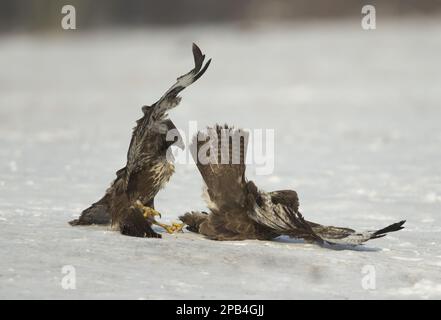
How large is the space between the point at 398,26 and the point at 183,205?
1762 centimetres

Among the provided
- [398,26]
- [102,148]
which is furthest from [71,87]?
[398,26]

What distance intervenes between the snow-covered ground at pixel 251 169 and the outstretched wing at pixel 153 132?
1.27ft

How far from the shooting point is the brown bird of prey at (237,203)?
14.5 feet

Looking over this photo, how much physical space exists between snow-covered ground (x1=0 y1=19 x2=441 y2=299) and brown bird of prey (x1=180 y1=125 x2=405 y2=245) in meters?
0.10

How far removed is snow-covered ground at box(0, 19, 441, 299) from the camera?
3.93 m

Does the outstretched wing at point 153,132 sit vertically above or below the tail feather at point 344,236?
above

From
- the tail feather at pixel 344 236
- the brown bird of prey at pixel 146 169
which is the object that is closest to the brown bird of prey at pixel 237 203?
the tail feather at pixel 344 236

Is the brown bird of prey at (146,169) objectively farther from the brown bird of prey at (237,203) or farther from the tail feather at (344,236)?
the tail feather at (344,236)

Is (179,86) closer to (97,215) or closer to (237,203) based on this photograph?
(237,203)

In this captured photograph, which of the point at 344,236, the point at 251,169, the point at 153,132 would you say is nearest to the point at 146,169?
the point at 153,132

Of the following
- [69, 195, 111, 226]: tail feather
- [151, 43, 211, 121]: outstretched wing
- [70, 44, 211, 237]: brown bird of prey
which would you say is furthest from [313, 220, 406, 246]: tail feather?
[69, 195, 111, 226]: tail feather

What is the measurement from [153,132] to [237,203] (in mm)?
568
